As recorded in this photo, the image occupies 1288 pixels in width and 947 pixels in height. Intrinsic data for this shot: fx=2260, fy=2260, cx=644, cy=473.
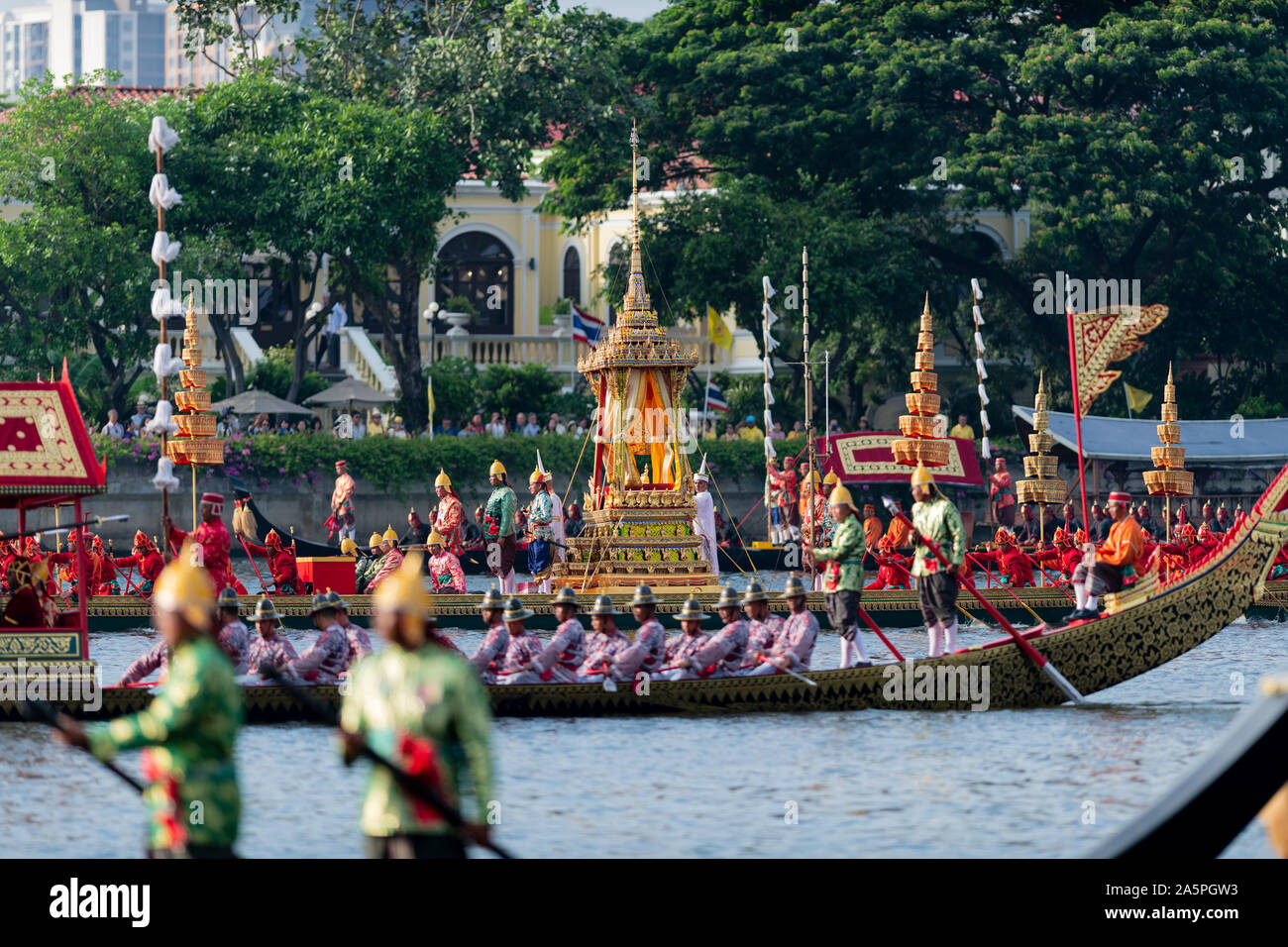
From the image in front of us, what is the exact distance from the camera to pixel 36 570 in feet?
79.3

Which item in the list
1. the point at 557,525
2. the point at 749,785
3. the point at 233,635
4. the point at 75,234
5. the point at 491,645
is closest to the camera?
the point at 749,785

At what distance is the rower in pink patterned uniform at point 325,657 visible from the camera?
73.2 ft

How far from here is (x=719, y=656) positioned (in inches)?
922

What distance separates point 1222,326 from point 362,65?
23.1 metres

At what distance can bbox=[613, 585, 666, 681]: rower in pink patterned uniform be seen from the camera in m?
23.2

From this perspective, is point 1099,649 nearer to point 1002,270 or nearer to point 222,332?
point 222,332

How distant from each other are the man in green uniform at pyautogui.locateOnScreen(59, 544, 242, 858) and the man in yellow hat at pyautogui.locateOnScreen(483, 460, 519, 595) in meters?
22.3

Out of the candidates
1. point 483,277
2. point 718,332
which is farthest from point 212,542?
point 483,277

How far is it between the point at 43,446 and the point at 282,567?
10783mm

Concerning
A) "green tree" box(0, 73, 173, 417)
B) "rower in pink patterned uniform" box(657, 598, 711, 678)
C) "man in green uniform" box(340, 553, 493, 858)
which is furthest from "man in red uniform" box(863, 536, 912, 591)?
"man in green uniform" box(340, 553, 493, 858)

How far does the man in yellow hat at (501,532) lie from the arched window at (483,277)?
32.9 metres

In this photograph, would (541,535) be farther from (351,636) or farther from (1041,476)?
(351,636)
